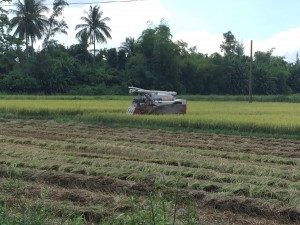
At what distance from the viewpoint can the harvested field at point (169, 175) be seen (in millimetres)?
6645

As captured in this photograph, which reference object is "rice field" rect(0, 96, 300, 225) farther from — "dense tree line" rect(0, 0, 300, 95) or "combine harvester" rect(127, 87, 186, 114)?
"dense tree line" rect(0, 0, 300, 95)

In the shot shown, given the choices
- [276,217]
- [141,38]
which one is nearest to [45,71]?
[141,38]

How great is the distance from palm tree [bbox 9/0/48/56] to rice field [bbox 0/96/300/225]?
38350mm

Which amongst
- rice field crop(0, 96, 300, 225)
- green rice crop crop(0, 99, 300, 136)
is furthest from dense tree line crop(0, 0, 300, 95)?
rice field crop(0, 96, 300, 225)

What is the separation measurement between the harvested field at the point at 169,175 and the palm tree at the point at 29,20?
1678 inches

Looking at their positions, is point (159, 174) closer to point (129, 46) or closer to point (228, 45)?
point (129, 46)

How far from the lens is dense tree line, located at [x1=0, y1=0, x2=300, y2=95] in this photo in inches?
2037

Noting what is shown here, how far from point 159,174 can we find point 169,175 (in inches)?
7.3

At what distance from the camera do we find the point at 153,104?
23.9 meters

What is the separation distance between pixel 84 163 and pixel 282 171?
13.4ft

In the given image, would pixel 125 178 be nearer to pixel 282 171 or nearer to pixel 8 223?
pixel 282 171

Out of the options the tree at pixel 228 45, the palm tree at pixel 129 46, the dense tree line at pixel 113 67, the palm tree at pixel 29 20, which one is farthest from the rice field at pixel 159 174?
the tree at pixel 228 45

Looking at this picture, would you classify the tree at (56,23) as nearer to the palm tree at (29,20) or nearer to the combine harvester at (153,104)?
the palm tree at (29,20)

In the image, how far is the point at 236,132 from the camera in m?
18.5
